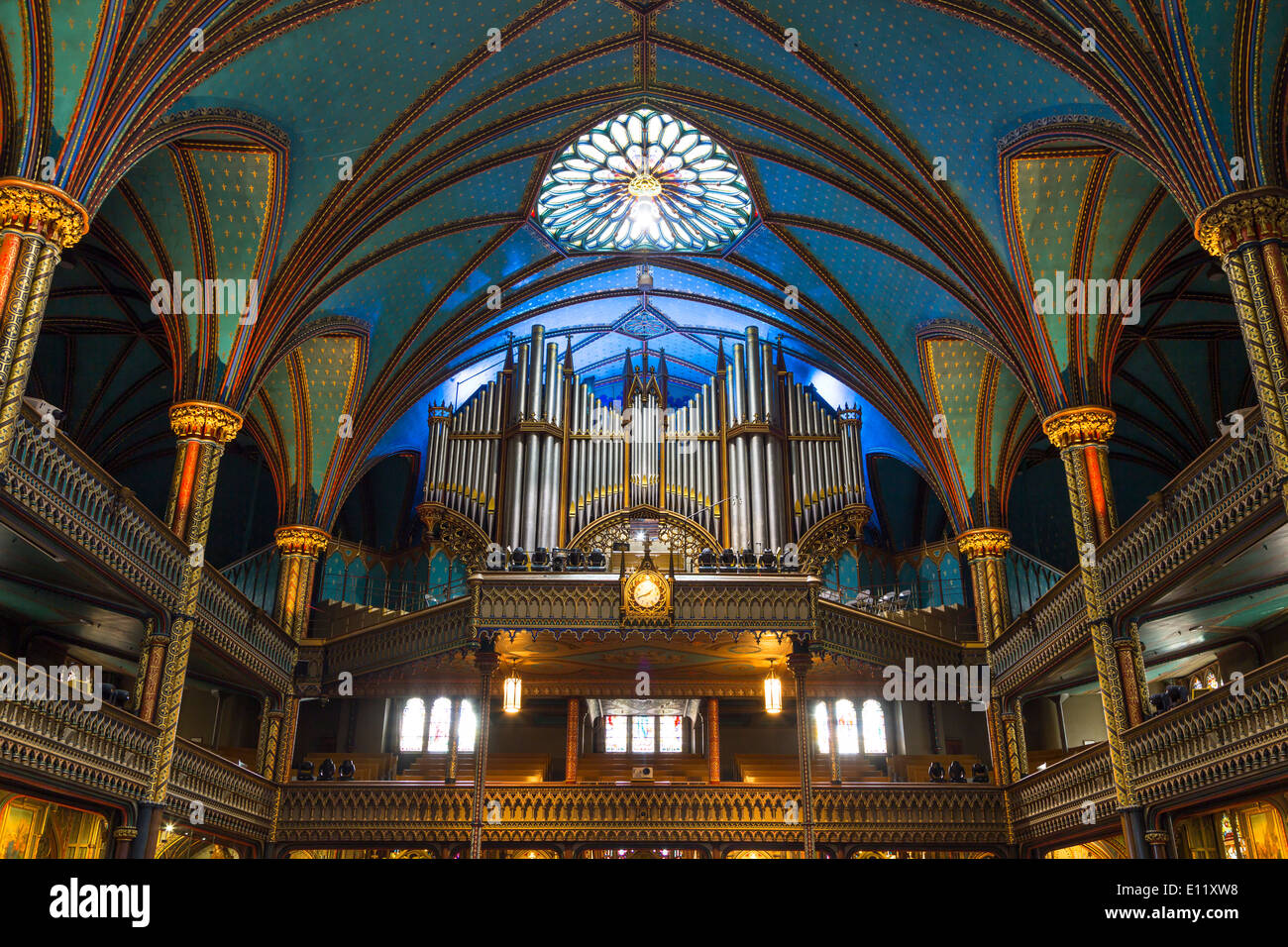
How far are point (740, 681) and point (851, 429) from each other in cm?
739

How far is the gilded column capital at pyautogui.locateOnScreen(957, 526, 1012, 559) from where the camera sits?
22219 millimetres

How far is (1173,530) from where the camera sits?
14.3m

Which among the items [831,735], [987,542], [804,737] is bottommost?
[804,737]

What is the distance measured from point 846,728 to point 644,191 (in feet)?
42.8

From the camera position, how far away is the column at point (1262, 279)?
11344mm

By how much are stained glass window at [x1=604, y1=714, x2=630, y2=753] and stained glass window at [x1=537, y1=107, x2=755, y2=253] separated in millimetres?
10931

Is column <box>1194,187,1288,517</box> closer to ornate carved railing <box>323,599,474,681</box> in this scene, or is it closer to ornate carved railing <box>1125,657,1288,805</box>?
ornate carved railing <box>1125,657,1288,805</box>

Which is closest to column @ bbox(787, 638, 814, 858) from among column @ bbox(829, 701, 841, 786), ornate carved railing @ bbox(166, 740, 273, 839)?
column @ bbox(829, 701, 841, 786)

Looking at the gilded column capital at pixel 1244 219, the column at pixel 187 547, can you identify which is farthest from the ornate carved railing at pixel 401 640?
the gilded column capital at pixel 1244 219

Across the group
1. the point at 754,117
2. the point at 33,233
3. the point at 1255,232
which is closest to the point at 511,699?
the point at 33,233

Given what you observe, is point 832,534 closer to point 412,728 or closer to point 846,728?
point 846,728

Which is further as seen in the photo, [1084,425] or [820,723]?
[820,723]

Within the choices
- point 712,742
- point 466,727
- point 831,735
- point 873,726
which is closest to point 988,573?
point 873,726

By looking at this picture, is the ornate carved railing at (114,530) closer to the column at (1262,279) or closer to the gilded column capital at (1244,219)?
the column at (1262,279)
